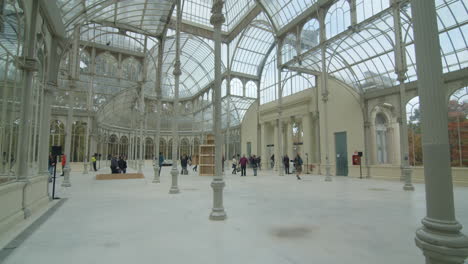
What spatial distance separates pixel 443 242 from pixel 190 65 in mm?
43267

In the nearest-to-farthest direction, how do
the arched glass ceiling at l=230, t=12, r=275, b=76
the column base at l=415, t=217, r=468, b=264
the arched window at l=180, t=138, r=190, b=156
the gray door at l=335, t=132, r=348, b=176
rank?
1. the column base at l=415, t=217, r=468, b=264
2. the gray door at l=335, t=132, r=348, b=176
3. the arched glass ceiling at l=230, t=12, r=275, b=76
4. the arched window at l=180, t=138, r=190, b=156

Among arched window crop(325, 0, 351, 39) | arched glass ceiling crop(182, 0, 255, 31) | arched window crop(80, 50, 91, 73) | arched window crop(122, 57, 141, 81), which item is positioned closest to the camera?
arched window crop(325, 0, 351, 39)

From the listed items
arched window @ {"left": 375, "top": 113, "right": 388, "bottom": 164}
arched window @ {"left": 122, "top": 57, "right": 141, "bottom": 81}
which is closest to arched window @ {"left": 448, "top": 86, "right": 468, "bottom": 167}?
arched window @ {"left": 375, "top": 113, "right": 388, "bottom": 164}

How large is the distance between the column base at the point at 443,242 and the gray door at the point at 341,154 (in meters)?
19.7

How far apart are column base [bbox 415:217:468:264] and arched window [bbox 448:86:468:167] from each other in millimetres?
14456

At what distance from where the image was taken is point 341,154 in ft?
69.4

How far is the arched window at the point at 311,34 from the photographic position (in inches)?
808

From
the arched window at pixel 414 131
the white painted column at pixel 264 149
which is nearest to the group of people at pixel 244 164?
the white painted column at pixel 264 149

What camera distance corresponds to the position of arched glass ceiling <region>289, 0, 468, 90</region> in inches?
549

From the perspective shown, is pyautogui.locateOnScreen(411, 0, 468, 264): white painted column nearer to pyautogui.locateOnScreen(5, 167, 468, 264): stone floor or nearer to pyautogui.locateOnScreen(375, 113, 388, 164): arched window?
pyautogui.locateOnScreen(5, 167, 468, 264): stone floor

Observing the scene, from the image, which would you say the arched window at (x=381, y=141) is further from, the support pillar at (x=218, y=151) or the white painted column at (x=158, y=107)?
the support pillar at (x=218, y=151)

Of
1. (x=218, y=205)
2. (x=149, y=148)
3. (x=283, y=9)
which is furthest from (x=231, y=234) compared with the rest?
(x=149, y=148)

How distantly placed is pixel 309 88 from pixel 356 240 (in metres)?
22.0

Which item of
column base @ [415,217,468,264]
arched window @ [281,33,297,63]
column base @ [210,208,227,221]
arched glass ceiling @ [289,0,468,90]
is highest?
arched window @ [281,33,297,63]
